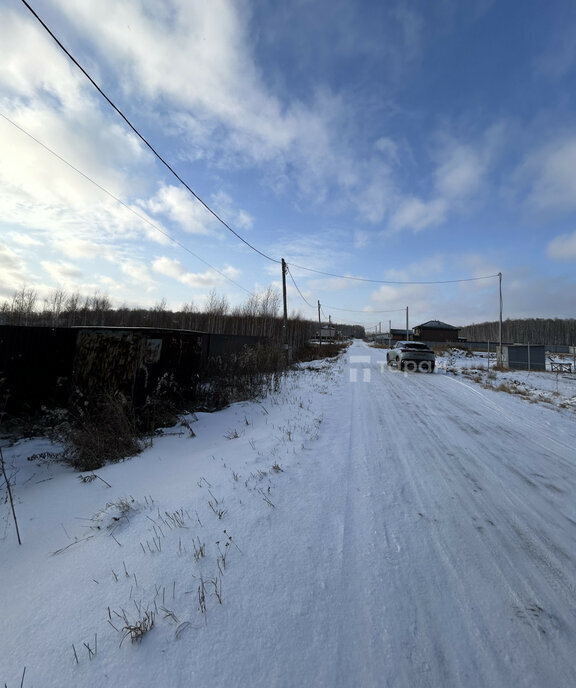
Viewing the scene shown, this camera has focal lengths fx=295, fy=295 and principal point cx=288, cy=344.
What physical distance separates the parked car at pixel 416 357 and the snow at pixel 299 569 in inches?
436

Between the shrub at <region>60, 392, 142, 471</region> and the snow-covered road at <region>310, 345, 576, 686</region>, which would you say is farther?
the shrub at <region>60, 392, 142, 471</region>

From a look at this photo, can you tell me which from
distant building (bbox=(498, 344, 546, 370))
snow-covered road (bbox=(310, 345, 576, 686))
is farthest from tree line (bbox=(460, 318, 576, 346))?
snow-covered road (bbox=(310, 345, 576, 686))

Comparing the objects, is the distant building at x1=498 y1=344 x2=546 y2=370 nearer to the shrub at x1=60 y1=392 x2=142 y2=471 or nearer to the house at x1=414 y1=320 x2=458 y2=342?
the shrub at x1=60 y1=392 x2=142 y2=471

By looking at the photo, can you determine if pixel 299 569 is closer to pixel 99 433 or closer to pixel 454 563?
pixel 454 563

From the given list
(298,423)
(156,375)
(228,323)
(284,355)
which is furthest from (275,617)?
(228,323)

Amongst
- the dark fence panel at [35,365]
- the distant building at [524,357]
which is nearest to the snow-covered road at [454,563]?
the dark fence panel at [35,365]

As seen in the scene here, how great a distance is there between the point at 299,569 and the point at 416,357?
1470 centimetres

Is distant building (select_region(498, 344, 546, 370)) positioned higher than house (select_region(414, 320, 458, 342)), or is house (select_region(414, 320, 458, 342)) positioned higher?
house (select_region(414, 320, 458, 342))

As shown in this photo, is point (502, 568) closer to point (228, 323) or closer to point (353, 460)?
point (353, 460)

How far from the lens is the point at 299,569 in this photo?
78.9 inches

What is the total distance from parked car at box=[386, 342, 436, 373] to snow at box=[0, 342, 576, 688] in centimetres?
1108

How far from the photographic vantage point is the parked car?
15.1 metres

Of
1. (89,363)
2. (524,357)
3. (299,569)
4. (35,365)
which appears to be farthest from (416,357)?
(35,365)

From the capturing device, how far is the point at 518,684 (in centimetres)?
135
